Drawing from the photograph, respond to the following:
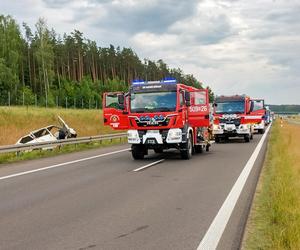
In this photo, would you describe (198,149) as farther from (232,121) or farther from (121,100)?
(232,121)

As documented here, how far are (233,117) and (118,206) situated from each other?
20.0 metres

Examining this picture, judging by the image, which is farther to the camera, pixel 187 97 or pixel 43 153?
pixel 43 153

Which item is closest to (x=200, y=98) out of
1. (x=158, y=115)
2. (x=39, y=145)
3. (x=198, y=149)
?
(x=198, y=149)

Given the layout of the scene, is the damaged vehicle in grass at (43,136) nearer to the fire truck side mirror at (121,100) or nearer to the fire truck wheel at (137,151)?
the fire truck wheel at (137,151)

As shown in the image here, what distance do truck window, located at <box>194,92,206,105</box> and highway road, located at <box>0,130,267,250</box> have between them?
4.25 meters

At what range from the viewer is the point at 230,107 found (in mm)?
27953

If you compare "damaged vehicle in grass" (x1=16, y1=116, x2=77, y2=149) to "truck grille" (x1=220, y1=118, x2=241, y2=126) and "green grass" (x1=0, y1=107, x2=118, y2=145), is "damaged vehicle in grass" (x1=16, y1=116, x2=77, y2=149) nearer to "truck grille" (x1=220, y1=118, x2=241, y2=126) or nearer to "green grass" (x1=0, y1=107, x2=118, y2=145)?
"green grass" (x1=0, y1=107, x2=118, y2=145)

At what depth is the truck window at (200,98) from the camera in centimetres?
1825

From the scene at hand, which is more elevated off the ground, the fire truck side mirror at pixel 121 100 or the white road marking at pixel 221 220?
the fire truck side mirror at pixel 121 100

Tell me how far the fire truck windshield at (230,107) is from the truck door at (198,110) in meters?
9.14

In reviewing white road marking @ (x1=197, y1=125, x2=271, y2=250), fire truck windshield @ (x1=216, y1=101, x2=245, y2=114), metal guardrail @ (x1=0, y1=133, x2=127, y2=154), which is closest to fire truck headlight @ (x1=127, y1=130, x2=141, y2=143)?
metal guardrail @ (x1=0, y1=133, x2=127, y2=154)

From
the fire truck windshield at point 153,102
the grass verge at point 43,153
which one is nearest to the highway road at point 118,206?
the fire truck windshield at point 153,102

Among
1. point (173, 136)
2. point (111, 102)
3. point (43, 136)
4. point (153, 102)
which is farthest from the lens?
point (111, 102)

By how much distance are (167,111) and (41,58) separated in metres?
72.9
